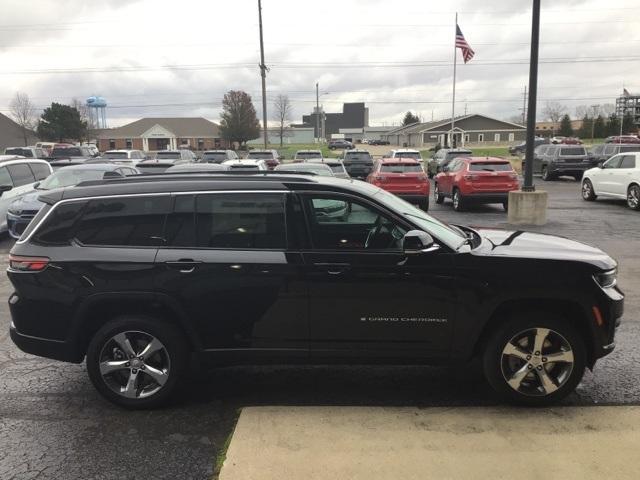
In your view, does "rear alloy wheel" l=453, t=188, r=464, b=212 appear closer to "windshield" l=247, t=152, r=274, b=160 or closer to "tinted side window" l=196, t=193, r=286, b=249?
"tinted side window" l=196, t=193, r=286, b=249

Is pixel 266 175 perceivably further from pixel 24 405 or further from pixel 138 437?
pixel 24 405

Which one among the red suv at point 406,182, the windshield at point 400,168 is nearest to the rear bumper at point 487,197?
the red suv at point 406,182

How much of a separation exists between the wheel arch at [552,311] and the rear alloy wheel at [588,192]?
16.1 m

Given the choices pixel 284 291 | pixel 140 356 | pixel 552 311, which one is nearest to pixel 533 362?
pixel 552 311

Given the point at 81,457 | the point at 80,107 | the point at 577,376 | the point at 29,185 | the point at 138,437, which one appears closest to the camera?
the point at 81,457

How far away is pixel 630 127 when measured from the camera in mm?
83125

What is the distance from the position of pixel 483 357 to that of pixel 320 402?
4.22 ft

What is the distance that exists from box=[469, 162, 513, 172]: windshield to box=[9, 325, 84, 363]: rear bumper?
1360 centimetres

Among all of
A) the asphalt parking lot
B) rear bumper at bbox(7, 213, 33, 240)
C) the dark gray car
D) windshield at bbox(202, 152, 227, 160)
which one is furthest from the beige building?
the asphalt parking lot

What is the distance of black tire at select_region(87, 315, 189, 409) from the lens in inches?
159

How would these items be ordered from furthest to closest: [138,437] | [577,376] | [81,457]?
[577,376] < [138,437] < [81,457]

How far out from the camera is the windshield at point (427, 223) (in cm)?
411

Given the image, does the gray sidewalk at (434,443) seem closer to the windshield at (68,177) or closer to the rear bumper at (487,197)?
the windshield at (68,177)

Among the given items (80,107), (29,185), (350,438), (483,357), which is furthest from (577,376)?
(80,107)
